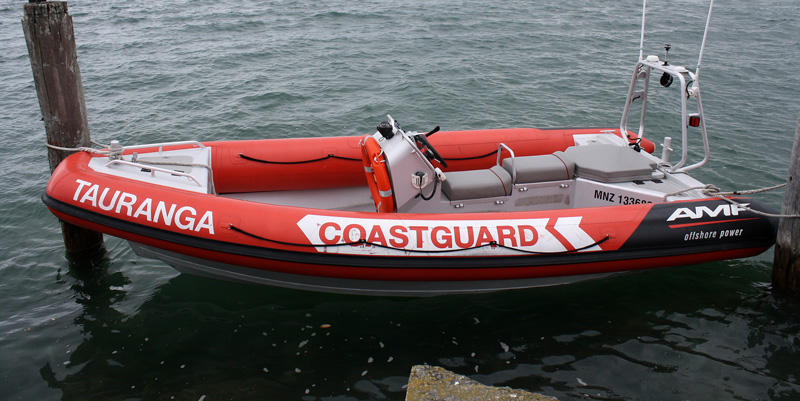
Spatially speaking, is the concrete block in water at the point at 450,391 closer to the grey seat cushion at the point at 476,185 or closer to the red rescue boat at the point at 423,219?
the red rescue boat at the point at 423,219

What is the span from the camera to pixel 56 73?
16.0 ft

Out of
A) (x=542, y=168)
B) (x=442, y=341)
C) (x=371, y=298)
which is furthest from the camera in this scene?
(x=542, y=168)

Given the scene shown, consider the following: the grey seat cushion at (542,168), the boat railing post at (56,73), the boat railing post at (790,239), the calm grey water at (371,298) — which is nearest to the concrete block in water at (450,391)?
the calm grey water at (371,298)

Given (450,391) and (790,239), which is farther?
(790,239)

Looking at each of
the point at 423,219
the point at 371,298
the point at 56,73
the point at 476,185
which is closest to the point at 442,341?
the point at 371,298

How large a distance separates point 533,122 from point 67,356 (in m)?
6.91

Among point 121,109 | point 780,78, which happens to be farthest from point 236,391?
point 780,78

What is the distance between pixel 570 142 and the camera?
6.26 meters

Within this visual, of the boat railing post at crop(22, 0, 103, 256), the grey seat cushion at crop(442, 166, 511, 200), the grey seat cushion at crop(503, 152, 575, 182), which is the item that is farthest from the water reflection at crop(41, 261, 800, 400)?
the boat railing post at crop(22, 0, 103, 256)

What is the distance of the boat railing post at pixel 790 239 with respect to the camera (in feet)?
15.8

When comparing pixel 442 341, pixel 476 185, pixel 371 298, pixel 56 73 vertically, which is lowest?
pixel 442 341

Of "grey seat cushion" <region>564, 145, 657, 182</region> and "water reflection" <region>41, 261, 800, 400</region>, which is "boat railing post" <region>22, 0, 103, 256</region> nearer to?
"water reflection" <region>41, 261, 800, 400</region>

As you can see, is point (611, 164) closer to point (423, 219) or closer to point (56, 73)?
point (423, 219)

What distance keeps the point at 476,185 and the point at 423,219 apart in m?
0.72
